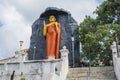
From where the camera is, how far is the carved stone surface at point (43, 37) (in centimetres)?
2328

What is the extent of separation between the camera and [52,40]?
72.8 ft

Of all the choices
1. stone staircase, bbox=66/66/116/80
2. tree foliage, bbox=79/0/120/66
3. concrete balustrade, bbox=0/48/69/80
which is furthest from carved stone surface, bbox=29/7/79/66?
concrete balustrade, bbox=0/48/69/80

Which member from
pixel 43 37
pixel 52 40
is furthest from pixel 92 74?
pixel 43 37

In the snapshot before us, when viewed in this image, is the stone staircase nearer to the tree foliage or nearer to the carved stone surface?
the tree foliage

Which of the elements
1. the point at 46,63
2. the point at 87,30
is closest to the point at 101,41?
the point at 87,30

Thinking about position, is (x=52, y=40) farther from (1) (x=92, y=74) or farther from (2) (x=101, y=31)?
(1) (x=92, y=74)

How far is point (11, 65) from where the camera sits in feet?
53.4

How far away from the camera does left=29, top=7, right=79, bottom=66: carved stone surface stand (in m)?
23.3

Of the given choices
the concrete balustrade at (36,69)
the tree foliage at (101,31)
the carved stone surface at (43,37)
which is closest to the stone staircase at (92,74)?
the concrete balustrade at (36,69)

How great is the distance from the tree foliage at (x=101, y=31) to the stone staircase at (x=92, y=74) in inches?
182

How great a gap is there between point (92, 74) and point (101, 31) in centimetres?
586

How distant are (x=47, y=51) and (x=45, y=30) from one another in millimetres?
1844

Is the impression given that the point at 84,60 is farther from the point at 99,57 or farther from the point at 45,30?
the point at 45,30

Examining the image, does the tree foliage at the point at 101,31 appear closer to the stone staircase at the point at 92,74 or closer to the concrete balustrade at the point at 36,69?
the stone staircase at the point at 92,74
